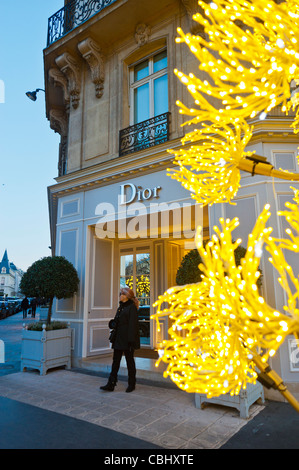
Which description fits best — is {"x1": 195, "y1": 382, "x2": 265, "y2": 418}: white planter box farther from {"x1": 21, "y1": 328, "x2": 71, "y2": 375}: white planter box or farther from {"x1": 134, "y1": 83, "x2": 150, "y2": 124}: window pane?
{"x1": 134, "y1": 83, "x2": 150, "y2": 124}: window pane

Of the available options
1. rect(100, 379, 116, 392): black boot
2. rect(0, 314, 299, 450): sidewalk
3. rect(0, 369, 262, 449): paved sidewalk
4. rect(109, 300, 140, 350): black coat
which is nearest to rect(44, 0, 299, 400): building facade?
rect(0, 369, 262, 449): paved sidewalk

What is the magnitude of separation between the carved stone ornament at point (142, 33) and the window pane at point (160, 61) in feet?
1.50

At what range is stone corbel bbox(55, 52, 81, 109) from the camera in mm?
8000

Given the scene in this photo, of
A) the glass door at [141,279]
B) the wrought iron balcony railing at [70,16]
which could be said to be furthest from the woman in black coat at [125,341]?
the wrought iron balcony railing at [70,16]

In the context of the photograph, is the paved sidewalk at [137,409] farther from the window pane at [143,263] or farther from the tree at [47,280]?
the window pane at [143,263]

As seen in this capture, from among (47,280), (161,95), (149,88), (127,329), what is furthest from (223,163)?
(149,88)

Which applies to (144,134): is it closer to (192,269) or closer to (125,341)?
(192,269)

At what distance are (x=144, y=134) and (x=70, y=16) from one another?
14.5 feet

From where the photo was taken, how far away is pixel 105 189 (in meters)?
7.12

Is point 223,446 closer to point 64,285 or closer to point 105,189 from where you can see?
point 64,285
